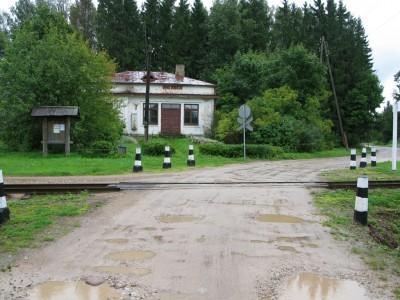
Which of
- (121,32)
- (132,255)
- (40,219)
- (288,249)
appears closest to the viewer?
(132,255)

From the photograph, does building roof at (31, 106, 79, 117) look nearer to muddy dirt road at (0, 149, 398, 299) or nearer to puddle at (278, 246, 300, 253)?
muddy dirt road at (0, 149, 398, 299)

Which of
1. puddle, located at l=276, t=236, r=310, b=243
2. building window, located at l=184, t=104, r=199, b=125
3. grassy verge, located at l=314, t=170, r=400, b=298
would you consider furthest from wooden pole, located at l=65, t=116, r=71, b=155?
building window, located at l=184, t=104, r=199, b=125

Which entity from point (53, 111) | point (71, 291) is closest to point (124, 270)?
point (71, 291)

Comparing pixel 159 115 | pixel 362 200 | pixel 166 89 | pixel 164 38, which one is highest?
pixel 164 38

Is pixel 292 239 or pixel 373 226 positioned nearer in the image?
pixel 292 239

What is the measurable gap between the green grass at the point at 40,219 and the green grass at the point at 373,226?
437 cm

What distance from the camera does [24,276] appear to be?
472 centimetres

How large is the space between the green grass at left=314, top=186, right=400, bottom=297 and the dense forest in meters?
26.7

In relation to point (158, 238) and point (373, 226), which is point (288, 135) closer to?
point (373, 226)

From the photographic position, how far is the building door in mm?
38531

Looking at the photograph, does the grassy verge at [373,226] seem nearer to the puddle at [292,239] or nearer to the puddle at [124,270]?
the puddle at [292,239]

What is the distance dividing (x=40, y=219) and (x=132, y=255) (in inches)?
105

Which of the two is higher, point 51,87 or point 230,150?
point 51,87

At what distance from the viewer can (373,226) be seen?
7738 mm
